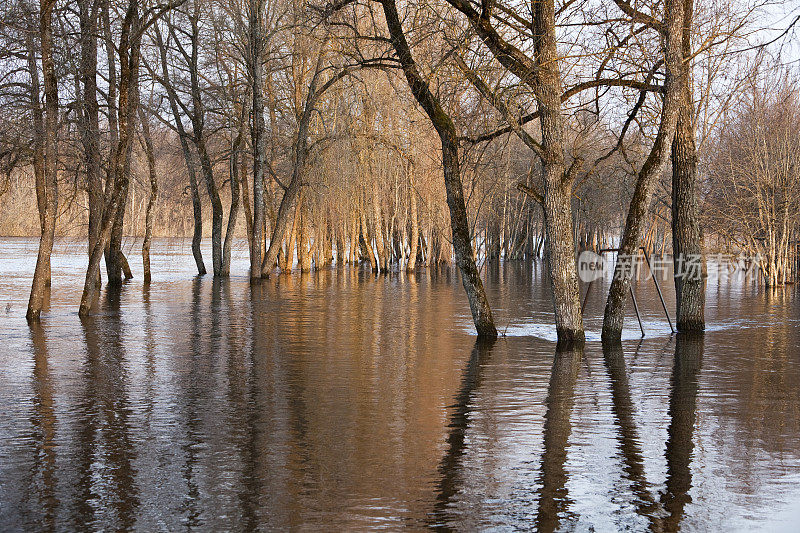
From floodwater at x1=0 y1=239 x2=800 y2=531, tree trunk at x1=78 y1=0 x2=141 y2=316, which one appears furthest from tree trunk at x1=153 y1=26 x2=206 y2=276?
floodwater at x1=0 y1=239 x2=800 y2=531

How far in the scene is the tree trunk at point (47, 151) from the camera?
18.5 meters

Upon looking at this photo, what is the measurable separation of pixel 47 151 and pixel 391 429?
12893 mm

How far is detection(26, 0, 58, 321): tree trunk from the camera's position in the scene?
728 inches

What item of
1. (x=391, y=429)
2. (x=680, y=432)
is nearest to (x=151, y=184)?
(x=391, y=429)

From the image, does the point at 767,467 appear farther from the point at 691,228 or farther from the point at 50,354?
the point at 50,354

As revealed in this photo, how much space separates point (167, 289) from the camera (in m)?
31.4

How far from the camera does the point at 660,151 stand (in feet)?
51.6

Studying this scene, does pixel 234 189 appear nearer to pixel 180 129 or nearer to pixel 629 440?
pixel 180 129

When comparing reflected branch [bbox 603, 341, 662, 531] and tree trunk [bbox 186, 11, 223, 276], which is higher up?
tree trunk [bbox 186, 11, 223, 276]

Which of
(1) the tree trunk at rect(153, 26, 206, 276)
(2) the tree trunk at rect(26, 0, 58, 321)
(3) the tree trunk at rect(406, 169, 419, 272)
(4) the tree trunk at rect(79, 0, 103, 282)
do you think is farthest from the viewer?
(3) the tree trunk at rect(406, 169, 419, 272)

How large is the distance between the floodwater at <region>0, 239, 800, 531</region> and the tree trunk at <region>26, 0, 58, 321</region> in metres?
0.93

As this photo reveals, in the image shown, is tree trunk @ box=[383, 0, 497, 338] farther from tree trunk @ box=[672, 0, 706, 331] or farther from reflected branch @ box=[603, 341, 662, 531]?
tree trunk @ box=[672, 0, 706, 331]

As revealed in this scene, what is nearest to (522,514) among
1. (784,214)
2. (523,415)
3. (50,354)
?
(523,415)

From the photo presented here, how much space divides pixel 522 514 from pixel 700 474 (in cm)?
208
